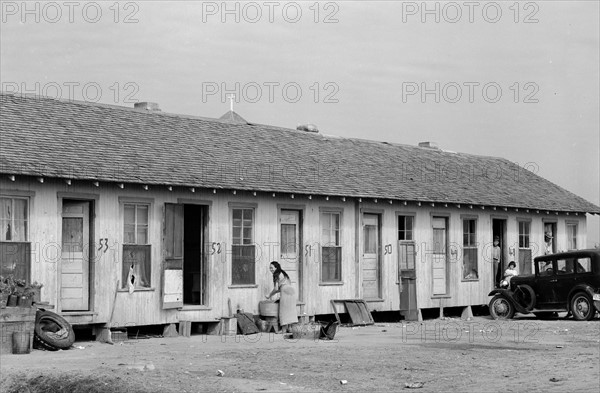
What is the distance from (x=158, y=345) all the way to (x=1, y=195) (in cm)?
416

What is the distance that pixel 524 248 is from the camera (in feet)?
111

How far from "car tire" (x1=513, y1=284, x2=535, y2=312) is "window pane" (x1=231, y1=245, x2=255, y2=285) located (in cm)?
869

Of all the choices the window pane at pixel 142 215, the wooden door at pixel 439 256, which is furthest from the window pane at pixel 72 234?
the wooden door at pixel 439 256

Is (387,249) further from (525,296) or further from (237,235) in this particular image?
(237,235)

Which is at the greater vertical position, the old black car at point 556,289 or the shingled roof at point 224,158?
the shingled roof at point 224,158

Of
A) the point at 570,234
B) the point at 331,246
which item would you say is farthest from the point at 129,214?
the point at 570,234

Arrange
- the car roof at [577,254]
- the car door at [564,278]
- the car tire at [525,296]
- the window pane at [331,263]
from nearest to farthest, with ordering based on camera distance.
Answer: the window pane at [331,263] → the car roof at [577,254] → the car door at [564,278] → the car tire at [525,296]

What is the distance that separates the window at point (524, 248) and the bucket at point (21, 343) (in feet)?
60.8

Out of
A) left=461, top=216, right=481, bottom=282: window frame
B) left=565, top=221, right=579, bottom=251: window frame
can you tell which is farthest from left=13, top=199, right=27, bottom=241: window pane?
left=565, top=221, right=579, bottom=251: window frame

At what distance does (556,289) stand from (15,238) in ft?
50.3

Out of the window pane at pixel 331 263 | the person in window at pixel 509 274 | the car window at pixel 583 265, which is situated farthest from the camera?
the person in window at pixel 509 274

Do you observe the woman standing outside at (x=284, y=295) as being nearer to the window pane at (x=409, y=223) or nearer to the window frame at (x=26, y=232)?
the window frame at (x=26, y=232)

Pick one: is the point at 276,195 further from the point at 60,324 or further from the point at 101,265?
the point at 60,324

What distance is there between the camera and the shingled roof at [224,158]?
21797 mm
